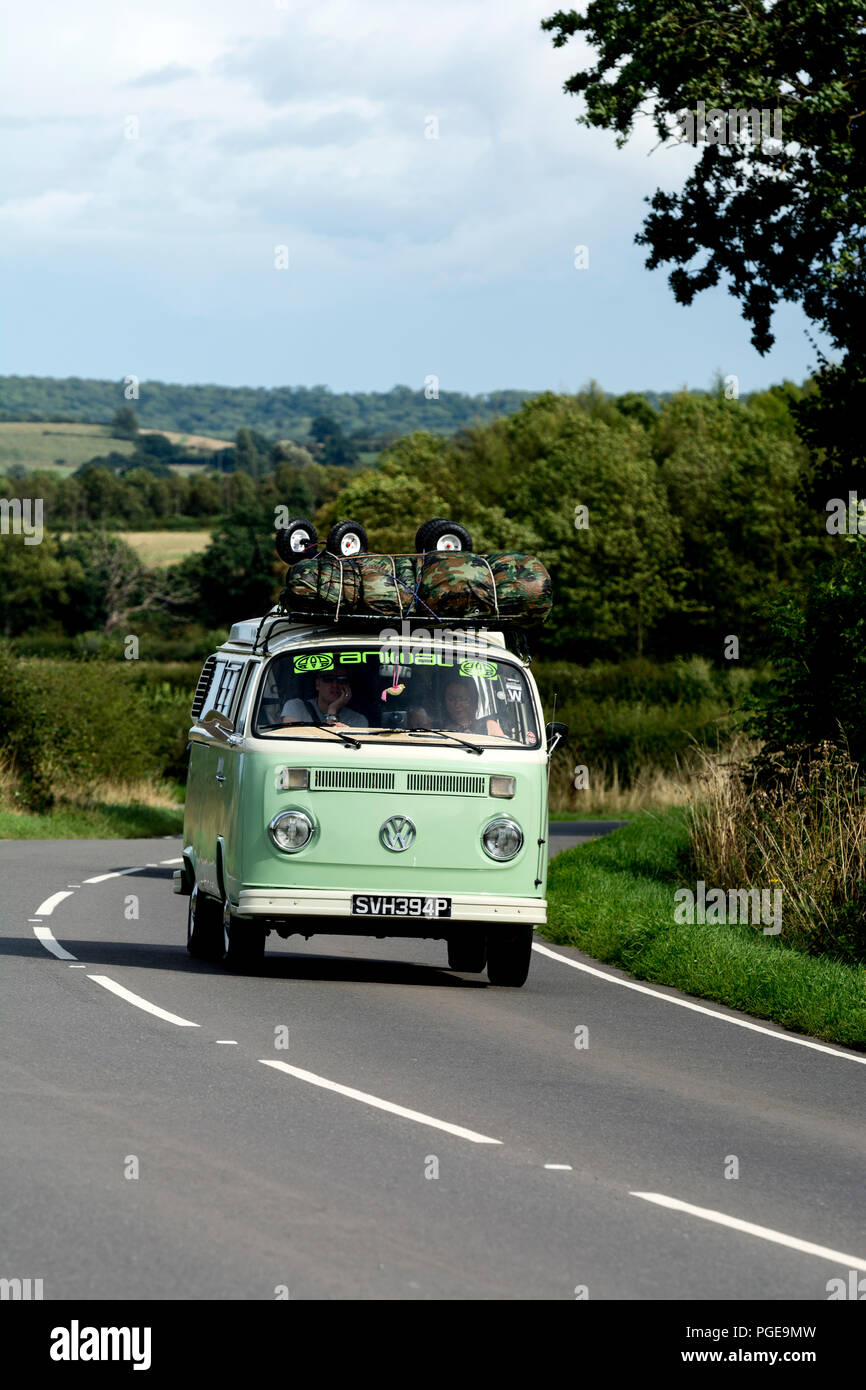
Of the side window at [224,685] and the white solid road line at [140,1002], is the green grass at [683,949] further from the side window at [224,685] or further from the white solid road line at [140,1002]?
the white solid road line at [140,1002]

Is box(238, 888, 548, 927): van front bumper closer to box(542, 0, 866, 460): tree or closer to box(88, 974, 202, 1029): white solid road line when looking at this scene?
box(88, 974, 202, 1029): white solid road line

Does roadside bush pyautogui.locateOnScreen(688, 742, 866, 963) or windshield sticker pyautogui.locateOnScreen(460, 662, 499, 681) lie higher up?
windshield sticker pyautogui.locateOnScreen(460, 662, 499, 681)

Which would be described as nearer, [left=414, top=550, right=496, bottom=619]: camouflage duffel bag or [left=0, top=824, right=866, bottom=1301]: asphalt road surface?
[left=0, top=824, right=866, bottom=1301]: asphalt road surface

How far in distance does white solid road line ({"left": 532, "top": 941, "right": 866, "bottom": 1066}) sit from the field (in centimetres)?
11771

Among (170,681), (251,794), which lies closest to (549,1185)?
(251,794)

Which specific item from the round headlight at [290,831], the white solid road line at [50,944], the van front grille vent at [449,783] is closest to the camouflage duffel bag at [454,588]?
the van front grille vent at [449,783]

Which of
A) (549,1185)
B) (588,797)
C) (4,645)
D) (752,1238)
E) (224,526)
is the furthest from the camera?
(224,526)

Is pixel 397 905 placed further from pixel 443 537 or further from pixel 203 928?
pixel 443 537

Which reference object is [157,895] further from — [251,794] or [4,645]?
[4,645]

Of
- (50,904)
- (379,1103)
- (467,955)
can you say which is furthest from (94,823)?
(379,1103)

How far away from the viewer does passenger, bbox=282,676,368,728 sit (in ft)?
47.4

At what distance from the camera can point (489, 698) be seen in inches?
583

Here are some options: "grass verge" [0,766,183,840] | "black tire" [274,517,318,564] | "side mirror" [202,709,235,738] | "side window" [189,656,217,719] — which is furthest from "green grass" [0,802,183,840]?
"black tire" [274,517,318,564]
